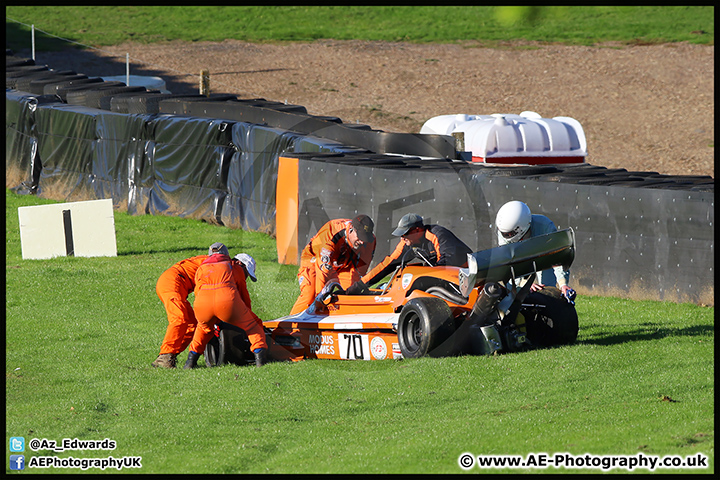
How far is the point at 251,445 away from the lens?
22.8 ft

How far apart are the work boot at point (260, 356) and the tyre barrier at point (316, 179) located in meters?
4.90

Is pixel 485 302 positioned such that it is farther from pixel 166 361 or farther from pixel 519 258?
pixel 166 361

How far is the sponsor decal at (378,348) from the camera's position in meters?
9.49

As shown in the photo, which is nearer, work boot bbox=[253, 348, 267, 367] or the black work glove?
work boot bbox=[253, 348, 267, 367]

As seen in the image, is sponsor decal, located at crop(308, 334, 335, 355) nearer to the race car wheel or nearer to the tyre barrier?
the race car wheel

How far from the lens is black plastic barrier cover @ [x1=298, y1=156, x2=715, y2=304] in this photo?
458 inches

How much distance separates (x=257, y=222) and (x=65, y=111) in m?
6.35

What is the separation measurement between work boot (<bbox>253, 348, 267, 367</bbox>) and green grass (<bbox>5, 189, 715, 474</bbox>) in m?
→ 0.14

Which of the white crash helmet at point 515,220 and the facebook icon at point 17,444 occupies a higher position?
the white crash helmet at point 515,220

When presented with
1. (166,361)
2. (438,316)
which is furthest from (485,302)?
(166,361)

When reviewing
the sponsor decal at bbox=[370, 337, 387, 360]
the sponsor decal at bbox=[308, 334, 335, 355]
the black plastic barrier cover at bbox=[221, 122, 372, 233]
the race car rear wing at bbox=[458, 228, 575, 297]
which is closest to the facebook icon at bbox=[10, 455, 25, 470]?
the sponsor decal at bbox=[308, 334, 335, 355]

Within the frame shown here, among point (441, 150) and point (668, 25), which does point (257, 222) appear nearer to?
point (441, 150)

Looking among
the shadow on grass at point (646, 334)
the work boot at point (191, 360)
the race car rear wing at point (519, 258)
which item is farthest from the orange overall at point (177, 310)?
the shadow on grass at point (646, 334)

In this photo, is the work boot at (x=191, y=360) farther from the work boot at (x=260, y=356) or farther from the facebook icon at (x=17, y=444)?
the facebook icon at (x=17, y=444)
